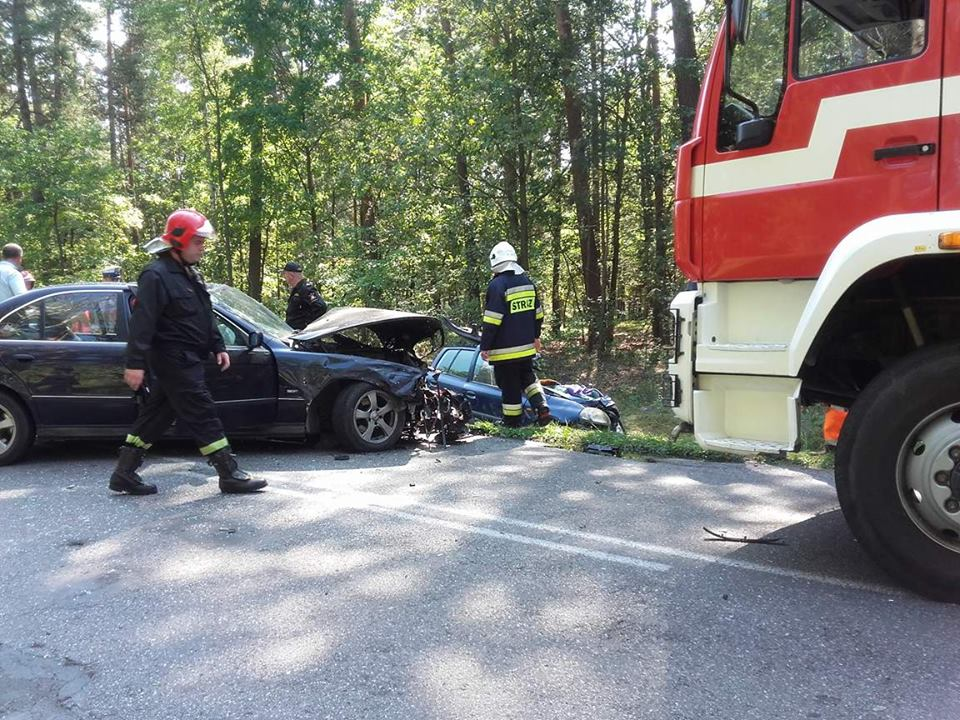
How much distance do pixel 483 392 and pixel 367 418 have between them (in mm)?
3182

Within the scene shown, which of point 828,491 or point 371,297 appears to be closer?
point 828,491

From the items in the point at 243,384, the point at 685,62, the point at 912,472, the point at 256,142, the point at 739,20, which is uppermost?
the point at 685,62

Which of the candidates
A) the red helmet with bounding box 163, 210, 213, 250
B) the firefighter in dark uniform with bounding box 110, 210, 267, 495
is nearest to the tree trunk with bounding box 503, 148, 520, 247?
the red helmet with bounding box 163, 210, 213, 250

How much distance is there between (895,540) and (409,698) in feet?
7.16

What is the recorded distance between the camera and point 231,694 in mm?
2617

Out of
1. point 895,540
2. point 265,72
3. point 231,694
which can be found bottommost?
point 231,694

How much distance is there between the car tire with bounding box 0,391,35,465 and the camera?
6234 millimetres

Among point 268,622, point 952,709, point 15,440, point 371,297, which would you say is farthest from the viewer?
point 371,297

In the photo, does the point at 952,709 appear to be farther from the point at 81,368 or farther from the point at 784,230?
the point at 81,368

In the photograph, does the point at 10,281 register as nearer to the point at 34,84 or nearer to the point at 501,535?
the point at 501,535

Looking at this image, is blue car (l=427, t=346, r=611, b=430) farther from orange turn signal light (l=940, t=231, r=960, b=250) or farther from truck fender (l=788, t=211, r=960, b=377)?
orange turn signal light (l=940, t=231, r=960, b=250)

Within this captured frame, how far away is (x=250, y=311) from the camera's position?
7238 mm

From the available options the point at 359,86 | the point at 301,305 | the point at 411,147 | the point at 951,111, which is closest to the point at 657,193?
the point at 411,147

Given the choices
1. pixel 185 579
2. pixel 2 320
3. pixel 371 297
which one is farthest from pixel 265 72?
pixel 185 579
